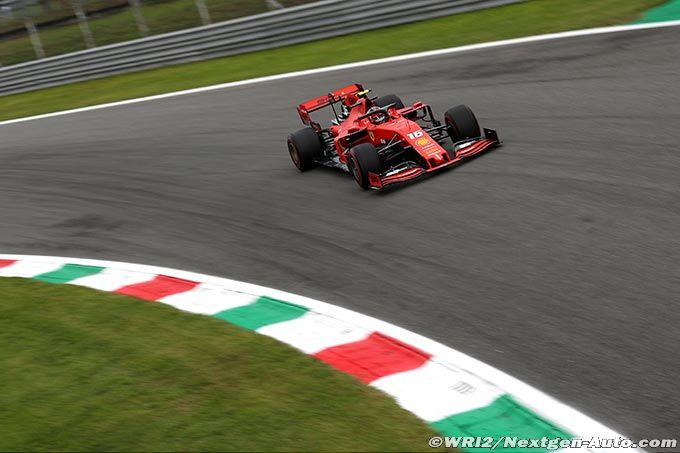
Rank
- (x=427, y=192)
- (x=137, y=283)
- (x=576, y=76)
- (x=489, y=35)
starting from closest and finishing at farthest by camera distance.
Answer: (x=137, y=283) → (x=427, y=192) → (x=576, y=76) → (x=489, y=35)

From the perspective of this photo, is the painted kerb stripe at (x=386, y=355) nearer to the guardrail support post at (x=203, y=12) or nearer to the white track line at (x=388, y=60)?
the white track line at (x=388, y=60)

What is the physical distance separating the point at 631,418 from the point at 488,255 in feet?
7.95

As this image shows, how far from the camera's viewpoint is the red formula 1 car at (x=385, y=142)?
8.64m

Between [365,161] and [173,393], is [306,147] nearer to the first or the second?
[365,161]

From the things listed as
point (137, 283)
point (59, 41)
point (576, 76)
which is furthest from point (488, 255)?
point (59, 41)

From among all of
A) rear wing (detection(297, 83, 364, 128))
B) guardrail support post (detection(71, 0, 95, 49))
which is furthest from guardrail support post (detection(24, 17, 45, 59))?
rear wing (detection(297, 83, 364, 128))

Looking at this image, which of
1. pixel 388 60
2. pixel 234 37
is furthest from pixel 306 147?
pixel 234 37

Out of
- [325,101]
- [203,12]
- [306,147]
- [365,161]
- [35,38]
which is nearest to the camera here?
[365,161]

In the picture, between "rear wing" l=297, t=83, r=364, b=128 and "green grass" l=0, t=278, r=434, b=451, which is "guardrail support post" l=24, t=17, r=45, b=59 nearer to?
"rear wing" l=297, t=83, r=364, b=128

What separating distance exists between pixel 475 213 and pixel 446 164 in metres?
1.17

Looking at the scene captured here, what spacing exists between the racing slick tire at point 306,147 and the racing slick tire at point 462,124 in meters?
1.61

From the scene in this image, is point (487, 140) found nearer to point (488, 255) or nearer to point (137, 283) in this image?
point (488, 255)

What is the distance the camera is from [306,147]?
32.2 feet

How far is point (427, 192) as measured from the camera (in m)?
8.34
